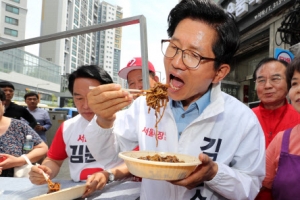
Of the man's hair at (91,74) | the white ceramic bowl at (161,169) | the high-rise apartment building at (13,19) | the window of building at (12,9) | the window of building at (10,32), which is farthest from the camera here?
the window of building at (10,32)

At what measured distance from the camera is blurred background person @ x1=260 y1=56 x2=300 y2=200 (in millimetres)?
1595

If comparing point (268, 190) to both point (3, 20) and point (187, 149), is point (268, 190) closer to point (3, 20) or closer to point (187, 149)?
point (187, 149)

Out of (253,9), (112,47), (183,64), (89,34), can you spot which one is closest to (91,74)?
(89,34)

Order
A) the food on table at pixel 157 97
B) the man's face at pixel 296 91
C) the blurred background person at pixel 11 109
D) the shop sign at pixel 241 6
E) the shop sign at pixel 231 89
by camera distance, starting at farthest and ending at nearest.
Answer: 1. the shop sign at pixel 231 89
2. the shop sign at pixel 241 6
3. the blurred background person at pixel 11 109
4. the man's face at pixel 296 91
5. the food on table at pixel 157 97

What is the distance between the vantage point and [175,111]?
5.00 ft

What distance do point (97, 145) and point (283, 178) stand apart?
3.78 feet

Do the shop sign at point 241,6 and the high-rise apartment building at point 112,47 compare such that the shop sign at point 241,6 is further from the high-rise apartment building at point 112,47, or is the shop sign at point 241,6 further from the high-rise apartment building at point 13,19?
the high-rise apartment building at point 13,19

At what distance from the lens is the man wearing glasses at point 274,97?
2645mm

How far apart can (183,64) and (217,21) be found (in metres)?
0.31

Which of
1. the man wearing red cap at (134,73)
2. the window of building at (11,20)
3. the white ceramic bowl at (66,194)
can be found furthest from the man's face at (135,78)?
the window of building at (11,20)

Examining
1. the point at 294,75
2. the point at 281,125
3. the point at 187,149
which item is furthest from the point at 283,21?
the point at 187,149

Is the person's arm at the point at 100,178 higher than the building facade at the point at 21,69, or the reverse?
the building facade at the point at 21,69

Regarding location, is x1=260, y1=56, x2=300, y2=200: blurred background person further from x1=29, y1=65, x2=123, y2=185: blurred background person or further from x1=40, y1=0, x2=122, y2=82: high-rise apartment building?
Result: x1=40, y1=0, x2=122, y2=82: high-rise apartment building

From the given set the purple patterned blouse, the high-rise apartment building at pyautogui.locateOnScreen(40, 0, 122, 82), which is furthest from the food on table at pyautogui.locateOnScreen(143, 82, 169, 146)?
the purple patterned blouse
